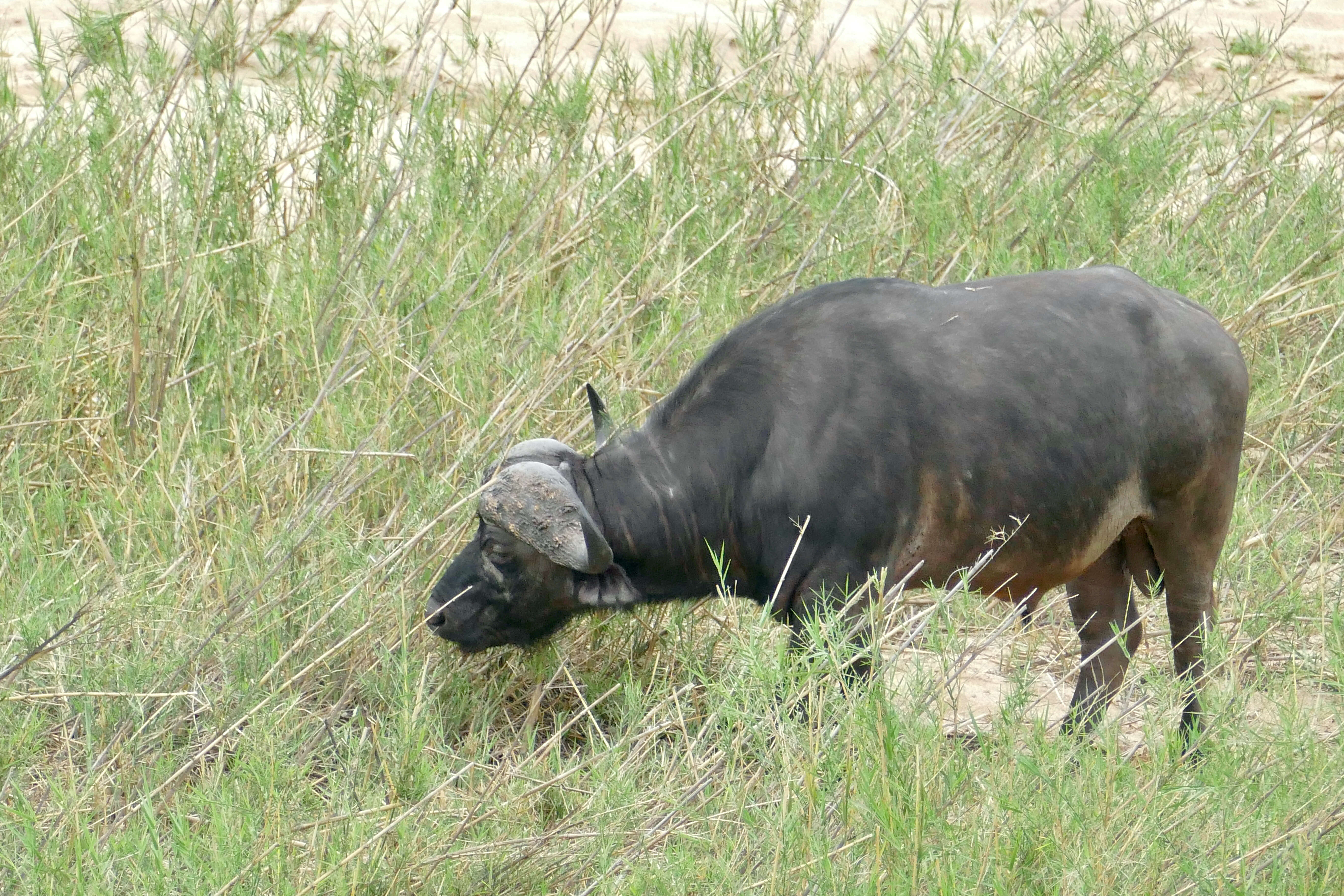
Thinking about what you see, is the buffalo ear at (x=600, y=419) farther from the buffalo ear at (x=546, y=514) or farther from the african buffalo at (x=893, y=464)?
the buffalo ear at (x=546, y=514)

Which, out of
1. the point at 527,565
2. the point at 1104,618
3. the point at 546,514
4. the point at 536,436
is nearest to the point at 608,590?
the point at 527,565

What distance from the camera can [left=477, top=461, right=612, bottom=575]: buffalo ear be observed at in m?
3.91

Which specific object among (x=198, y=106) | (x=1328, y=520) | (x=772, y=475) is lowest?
(x=1328, y=520)

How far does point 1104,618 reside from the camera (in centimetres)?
465

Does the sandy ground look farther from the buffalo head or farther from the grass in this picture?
the buffalo head

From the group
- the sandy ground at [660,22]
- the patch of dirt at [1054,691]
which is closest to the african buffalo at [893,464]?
the patch of dirt at [1054,691]

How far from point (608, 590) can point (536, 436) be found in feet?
2.76

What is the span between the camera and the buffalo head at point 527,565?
155 inches

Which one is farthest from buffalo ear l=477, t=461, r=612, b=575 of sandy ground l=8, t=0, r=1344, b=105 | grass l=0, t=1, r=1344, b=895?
sandy ground l=8, t=0, r=1344, b=105

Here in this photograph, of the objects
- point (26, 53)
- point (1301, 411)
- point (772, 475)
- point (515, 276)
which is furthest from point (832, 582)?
point (26, 53)

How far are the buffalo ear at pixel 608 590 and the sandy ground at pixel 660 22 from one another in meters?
4.01

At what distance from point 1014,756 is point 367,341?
8.63 feet

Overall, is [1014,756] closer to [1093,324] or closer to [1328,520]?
[1093,324]

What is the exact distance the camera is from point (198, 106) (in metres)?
5.99
